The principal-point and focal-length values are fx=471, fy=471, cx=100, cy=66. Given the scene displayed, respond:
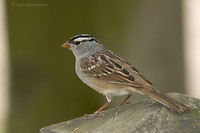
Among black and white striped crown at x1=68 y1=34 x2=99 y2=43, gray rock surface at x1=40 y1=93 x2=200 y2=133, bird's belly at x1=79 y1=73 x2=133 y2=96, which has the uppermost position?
black and white striped crown at x1=68 y1=34 x2=99 y2=43

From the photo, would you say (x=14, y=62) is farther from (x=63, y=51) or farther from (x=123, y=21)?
(x=123, y=21)

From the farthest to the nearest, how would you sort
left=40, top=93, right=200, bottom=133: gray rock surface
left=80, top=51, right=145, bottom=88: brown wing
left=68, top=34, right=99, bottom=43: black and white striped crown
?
left=68, top=34, right=99, bottom=43: black and white striped crown
left=80, top=51, right=145, bottom=88: brown wing
left=40, top=93, right=200, bottom=133: gray rock surface

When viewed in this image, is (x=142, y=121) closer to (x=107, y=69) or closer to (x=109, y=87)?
(x=109, y=87)

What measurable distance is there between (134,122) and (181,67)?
416 cm

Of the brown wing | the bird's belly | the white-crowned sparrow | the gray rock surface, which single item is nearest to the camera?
the gray rock surface

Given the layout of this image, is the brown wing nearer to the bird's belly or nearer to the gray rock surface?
the bird's belly

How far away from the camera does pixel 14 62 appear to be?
7.37 metres

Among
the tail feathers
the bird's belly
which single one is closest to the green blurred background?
the bird's belly

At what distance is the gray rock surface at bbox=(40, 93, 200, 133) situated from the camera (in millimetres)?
3508

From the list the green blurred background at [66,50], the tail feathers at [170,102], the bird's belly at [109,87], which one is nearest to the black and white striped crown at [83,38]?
the bird's belly at [109,87]

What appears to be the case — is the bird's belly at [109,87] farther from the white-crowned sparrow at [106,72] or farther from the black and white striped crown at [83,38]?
the black and white striped crown at [83,38]

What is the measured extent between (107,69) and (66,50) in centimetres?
192

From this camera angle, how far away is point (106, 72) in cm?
575

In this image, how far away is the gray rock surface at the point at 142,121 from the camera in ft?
11.5
